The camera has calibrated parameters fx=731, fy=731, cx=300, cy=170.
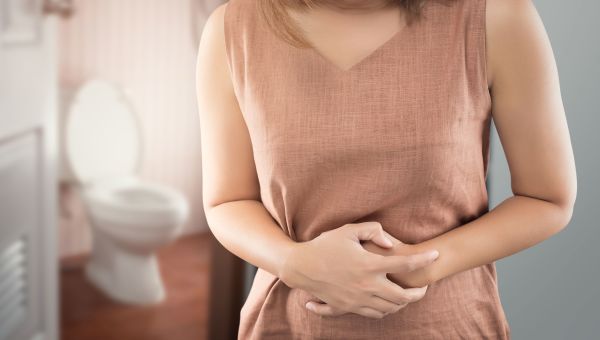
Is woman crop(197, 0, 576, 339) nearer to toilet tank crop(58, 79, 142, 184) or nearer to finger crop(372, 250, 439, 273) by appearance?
finger crop(372, 250, 439, 273)

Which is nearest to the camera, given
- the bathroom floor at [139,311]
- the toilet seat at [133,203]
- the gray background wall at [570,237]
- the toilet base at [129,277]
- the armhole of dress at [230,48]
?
the armhole of dress at [230,48]

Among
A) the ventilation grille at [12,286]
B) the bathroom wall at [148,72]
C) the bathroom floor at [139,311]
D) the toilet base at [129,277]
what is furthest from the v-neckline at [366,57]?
the bathroom wall at [148,72]

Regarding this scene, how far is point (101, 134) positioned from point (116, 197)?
328 millimetres

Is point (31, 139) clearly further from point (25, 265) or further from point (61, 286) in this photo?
point (61, 286)

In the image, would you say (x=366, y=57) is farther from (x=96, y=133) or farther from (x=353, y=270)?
(x=96, y=133)

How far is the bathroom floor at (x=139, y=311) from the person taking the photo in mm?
2764

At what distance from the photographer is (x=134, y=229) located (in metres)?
2.89

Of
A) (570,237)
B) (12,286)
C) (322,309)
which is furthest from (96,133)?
(322,309)

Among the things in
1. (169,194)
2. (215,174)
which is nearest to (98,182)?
(169,194)

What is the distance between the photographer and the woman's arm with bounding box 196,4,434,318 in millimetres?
798

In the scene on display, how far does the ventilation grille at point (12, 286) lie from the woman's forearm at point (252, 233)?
1.15m

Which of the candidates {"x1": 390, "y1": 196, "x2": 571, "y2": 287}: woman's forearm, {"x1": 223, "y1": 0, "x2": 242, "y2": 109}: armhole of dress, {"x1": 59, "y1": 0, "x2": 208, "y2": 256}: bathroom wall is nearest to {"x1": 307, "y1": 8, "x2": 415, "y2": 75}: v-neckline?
{"x1": 223, "y1": 0, "x2": 242, "y2": 109}: armhole of dress

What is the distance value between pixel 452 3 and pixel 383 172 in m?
0.21

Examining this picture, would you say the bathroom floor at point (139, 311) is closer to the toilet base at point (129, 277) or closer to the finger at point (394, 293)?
the toilet base at point (129, 277)
